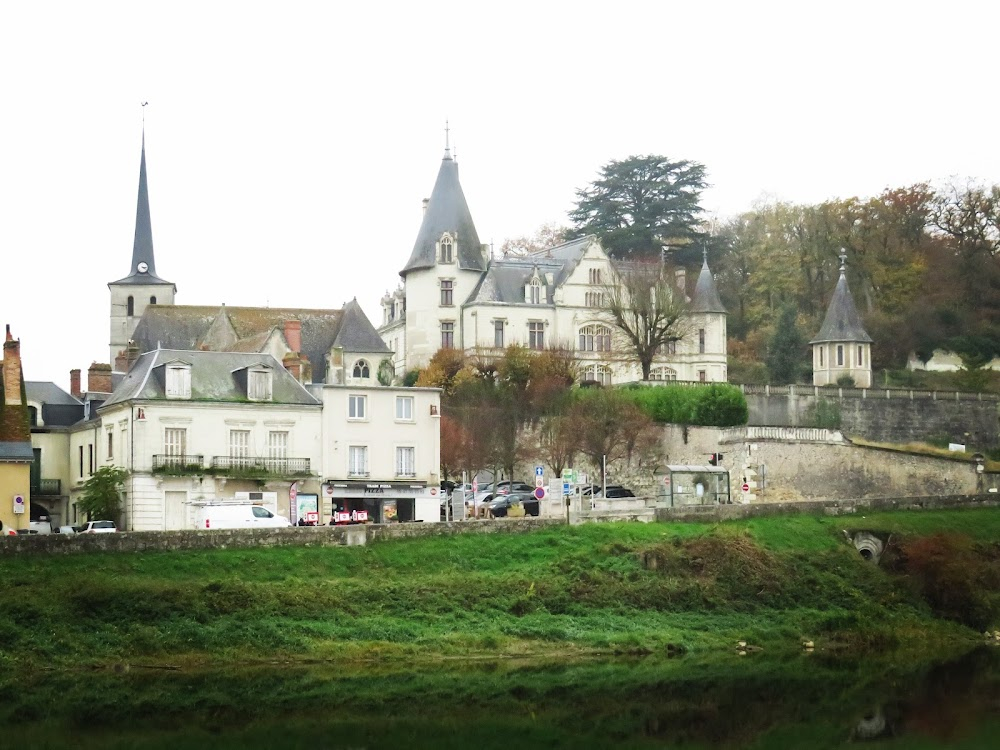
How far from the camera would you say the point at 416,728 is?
33156 mm

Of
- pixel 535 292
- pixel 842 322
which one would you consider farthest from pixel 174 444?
pixel 842 322

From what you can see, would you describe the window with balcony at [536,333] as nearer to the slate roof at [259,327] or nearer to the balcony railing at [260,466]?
the slate roof at [259,327]

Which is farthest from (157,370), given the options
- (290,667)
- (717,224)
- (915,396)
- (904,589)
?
(717,224)

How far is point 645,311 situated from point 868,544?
24.1m

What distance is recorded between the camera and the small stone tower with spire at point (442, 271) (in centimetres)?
7619

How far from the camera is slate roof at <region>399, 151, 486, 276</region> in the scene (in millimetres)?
76562

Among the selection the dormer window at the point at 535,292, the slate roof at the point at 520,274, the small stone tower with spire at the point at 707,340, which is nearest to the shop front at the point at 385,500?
the slate roof at the point at 520,274

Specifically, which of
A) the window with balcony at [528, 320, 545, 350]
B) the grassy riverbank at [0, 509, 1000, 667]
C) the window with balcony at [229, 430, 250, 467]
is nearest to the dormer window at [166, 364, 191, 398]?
the window with balcony at [229, 430, 250, 467]

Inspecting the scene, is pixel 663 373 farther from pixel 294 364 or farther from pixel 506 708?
pixel 506 708

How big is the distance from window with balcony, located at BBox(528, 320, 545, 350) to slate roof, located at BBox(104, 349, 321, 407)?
23.8 meters

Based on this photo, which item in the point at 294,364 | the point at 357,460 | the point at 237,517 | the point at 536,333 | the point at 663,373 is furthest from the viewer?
the point at 663,373

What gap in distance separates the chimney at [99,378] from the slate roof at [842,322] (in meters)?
29.4

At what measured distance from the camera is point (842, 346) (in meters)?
73.6

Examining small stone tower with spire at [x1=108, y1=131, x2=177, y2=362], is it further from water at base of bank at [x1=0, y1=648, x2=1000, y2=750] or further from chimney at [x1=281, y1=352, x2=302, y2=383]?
water at base of bank at [x1=0, y1=648, x2=1000, y2=750]
